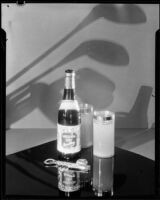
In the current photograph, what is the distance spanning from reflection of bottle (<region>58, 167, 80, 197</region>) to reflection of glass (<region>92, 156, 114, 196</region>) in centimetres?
3

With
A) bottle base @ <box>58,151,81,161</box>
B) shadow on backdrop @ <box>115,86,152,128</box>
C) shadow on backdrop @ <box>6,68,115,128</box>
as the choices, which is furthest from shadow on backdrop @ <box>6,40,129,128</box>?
bottle base @ <box>58,151,81,161</box>

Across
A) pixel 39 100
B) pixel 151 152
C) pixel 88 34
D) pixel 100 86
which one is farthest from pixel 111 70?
pixel 151 152

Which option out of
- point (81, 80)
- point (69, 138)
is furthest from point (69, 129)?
point (81, 80)

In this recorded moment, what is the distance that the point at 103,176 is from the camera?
59 cm

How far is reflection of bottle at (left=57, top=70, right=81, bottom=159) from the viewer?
64cm

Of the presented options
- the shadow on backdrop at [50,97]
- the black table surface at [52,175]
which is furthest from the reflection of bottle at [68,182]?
the shadow on backdrop at [50,97]

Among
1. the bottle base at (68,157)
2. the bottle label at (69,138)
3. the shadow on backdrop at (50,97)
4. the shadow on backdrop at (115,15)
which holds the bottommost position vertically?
the bottle base at (68,157)

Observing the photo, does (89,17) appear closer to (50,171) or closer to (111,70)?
(111,70)

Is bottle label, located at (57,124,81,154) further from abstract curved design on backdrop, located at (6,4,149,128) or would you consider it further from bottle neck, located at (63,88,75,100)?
abstract curved design on backdrop, located at (6,4,149,128)

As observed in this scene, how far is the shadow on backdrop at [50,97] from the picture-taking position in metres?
1.47

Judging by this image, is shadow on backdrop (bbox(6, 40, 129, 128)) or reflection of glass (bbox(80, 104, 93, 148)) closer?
reflection of glass (bbox(80, 104, 93, 148))

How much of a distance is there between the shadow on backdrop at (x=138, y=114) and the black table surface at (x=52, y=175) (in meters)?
0.71

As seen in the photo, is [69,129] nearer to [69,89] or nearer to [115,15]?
[69,89]

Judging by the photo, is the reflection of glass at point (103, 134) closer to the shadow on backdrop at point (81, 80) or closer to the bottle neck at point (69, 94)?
the bottle neck at point (69, 94)
